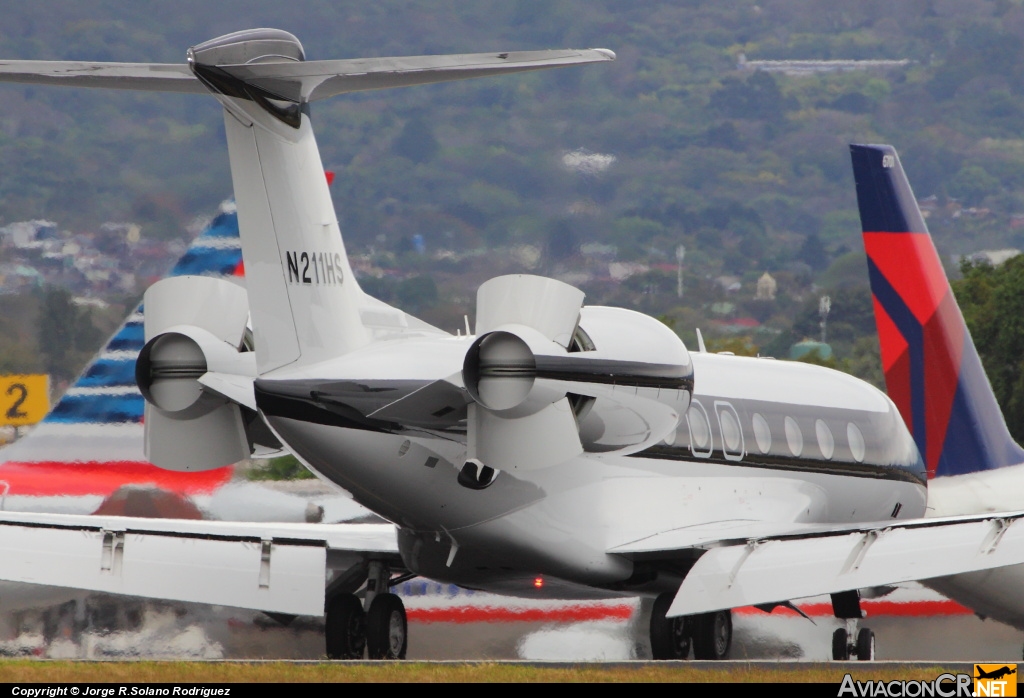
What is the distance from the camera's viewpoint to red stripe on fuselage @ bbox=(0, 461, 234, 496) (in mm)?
16672

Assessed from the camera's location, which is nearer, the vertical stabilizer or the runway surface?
the vertical stabilizer

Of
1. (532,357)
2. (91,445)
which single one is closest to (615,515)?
(532,357)

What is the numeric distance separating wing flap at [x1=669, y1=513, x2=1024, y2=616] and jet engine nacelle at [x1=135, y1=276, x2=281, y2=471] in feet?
12.4

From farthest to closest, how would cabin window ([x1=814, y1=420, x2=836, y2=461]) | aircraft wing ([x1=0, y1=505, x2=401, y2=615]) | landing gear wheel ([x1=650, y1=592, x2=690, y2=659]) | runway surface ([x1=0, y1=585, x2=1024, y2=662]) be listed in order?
cabin window ([x1=814, y1=420, x2=836, y2=461]) < runway surface ([x1=0, y1=585, x2=1024, y2=662]) < landing gear wheel ([x1=650, y1=592, x2=690, y2=659]) < aircraft wing ([x1=0, y1=505, x2=401, y2=615])

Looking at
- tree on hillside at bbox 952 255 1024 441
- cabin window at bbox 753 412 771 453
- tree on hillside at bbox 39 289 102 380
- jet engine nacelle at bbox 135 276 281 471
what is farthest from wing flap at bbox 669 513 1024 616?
tree on hillside at bbox 952 255 1024 441

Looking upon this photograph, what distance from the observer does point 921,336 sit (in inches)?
663

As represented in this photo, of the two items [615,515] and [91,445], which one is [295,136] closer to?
[615,515]

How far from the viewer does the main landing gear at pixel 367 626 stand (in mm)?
12891

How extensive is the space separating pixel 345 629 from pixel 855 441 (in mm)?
6102

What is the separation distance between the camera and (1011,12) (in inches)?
3162

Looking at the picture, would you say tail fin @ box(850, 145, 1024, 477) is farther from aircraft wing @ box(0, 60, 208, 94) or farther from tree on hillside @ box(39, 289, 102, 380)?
tree on hillside @ box(39, 289, 102, 380)

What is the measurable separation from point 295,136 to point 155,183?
56.8 ft

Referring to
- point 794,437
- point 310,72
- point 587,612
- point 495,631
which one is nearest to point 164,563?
point 310,72

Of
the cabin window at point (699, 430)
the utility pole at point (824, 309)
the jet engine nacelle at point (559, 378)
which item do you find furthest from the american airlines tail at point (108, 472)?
the utility pole at point (824, 309)
